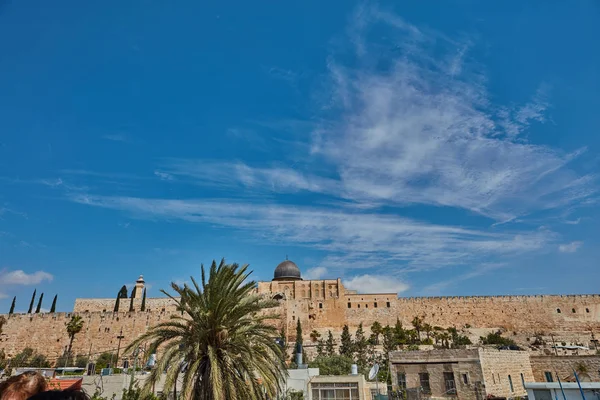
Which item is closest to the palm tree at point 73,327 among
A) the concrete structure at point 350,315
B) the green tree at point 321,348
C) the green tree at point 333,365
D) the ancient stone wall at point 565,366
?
the concrete structure at point 350,315

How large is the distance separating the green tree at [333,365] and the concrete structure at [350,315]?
14.3 m

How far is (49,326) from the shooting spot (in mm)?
42344

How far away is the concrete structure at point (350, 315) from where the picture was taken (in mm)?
42344

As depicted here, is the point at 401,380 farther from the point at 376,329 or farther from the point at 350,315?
the point at 350,315

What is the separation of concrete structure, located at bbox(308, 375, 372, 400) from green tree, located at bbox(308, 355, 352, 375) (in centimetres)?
886

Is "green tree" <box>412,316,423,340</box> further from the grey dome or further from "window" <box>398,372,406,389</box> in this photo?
"window" <box>398,372,406,389</box>

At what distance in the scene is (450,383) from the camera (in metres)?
18.1

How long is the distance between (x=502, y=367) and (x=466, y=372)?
11.0ft

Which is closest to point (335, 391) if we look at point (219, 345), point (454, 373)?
point (454, 373)

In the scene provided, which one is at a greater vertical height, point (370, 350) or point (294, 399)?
point (370, 350)

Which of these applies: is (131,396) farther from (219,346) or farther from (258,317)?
(258,317)

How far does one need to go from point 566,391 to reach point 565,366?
33.7ft

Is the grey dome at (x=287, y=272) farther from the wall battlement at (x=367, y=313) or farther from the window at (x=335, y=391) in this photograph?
the window at (x=335, y=391)

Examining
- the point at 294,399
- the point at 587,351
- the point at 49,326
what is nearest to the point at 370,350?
the point at 587,351
